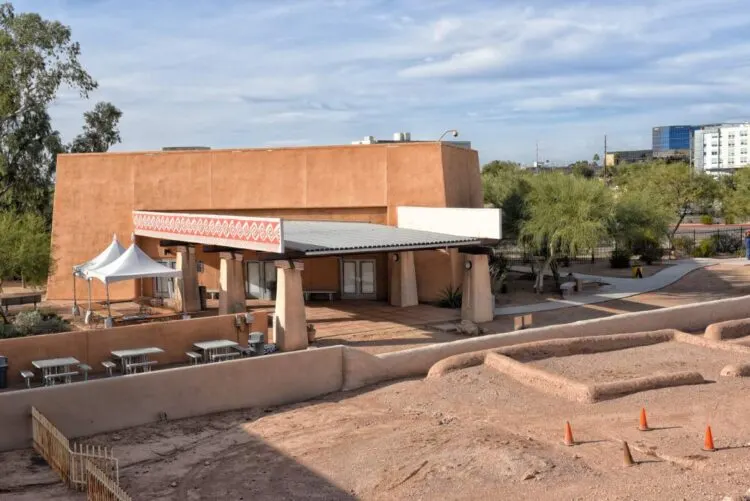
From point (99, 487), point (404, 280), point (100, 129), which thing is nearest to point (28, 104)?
point (100, 129)

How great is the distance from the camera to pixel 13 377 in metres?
17.6

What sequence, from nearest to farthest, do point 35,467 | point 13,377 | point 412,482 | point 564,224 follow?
point 412,482 → point 35,467 → point 13,377 → point 564,224

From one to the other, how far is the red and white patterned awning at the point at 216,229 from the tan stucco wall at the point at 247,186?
1.71 m

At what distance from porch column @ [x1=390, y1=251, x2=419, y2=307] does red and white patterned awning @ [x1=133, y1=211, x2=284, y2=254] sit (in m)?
7.41

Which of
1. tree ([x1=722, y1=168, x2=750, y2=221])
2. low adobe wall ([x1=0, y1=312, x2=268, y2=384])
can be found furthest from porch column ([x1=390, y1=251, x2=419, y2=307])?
tree ([x1=722, y1=168, x2=750, y2=221])

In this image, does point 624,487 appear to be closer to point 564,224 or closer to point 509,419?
point 509,419

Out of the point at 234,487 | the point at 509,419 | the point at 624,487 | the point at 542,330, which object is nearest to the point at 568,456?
the point at 624,487

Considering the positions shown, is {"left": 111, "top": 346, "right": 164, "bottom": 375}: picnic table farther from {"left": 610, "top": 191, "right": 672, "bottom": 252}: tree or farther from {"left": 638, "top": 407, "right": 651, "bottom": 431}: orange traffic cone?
{"left": 610, "top": 191, "right": 672, "bottom": 252}: tree

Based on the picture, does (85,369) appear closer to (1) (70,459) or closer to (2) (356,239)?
(1) (70,459)

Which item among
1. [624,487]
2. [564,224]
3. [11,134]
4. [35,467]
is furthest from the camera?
[11,134]

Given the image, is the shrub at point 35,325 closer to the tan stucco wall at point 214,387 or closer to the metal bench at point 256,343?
the metal bench at point 256,343

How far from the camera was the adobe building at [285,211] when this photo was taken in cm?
2691

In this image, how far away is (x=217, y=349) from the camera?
19.8 metres

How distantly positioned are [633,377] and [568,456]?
5.31m
